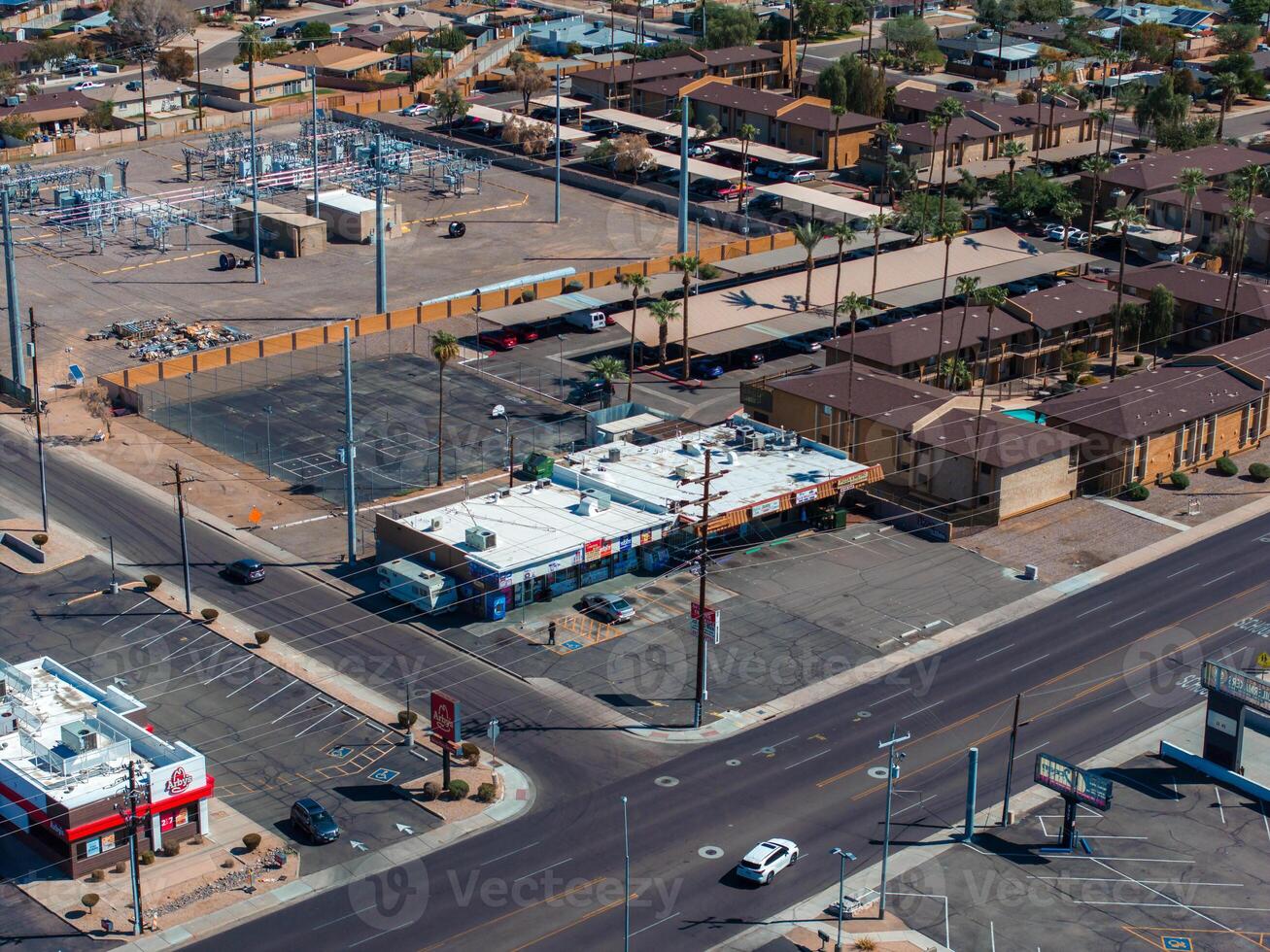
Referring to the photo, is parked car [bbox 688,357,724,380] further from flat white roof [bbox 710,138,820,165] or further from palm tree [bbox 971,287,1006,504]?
flat white roof [bbox 710,138,820,165]

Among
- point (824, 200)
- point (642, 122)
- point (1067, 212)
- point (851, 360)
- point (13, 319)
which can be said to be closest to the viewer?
point (851, 360)

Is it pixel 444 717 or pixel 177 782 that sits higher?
pixel 444 717

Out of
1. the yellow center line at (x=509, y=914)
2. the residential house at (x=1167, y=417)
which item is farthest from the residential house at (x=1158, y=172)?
the yellow center line at (x=509, y=914)

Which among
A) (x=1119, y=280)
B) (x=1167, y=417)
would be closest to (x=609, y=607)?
(x=1167, y=417)

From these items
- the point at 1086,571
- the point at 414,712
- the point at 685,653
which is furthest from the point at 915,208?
Result: the point at 414,712

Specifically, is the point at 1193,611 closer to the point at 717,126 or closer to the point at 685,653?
the point at 685,653

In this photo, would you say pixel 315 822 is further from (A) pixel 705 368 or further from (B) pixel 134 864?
(A) pixel 705 368
